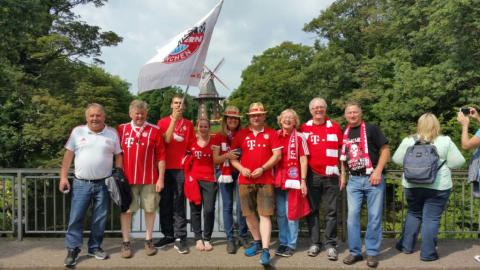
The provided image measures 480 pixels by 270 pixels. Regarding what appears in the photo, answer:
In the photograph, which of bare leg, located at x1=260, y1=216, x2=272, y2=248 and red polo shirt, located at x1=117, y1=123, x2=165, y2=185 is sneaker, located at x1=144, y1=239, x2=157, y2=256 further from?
bare leg, located at x1=260, y1=216, x2=272, y2=248

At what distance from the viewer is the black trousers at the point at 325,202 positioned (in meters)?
5.86

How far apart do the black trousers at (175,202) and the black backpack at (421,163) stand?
285cm

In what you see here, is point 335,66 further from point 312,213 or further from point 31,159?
point 312,213

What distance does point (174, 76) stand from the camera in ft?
20.1

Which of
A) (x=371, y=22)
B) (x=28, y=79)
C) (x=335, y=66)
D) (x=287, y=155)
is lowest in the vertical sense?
(x=287, y=155)

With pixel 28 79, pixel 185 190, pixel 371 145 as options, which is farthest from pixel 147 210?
pixel 28 79

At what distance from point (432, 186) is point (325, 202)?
1292 millimetres

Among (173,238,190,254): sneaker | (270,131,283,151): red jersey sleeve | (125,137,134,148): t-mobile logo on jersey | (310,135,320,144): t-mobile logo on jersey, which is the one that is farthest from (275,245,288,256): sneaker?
(125,137,134,148): t-mobile logo on jersey

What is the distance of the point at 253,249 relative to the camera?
5898 mm

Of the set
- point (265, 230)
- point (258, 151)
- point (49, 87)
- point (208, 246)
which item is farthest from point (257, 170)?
point (49, 87)

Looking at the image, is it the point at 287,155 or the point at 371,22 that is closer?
the point at 287,155

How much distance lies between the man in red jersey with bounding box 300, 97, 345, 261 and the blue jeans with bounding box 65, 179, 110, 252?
102 inches

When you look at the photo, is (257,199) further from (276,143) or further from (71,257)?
(71,257)

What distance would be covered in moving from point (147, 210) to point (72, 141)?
1.26 meters
